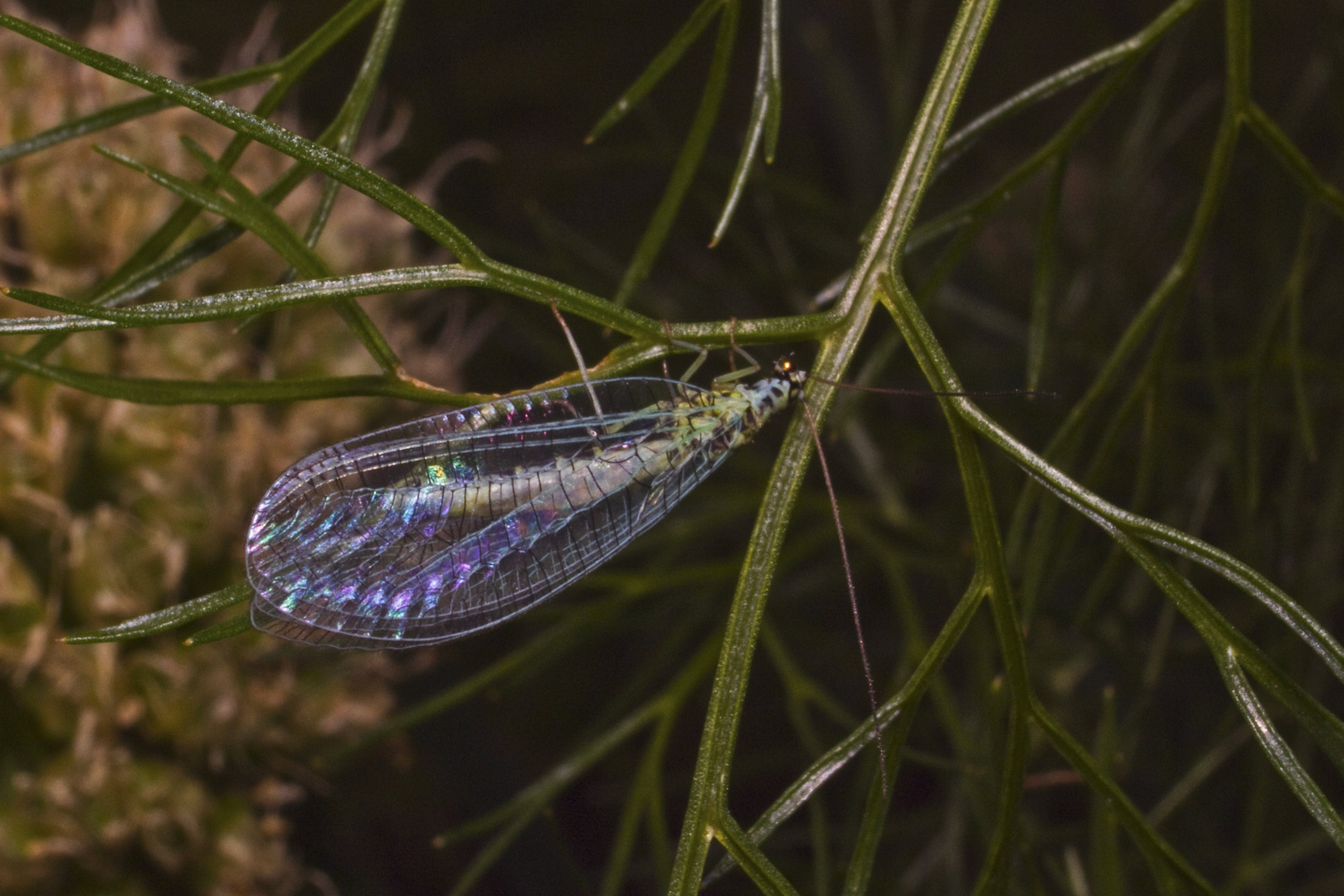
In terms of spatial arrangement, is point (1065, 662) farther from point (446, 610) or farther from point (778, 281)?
point (446, 610)

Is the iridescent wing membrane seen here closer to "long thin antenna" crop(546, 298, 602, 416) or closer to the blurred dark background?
"long thin antenna" crop(546, 298, 602, 416)

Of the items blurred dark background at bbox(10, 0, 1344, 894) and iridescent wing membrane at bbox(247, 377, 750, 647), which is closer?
iridescent wing membrane at bbox(247, 377, 750, 647)

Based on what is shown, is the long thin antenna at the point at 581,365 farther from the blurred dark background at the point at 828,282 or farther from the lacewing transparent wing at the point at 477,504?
the blurred dark background at the point at 828,282

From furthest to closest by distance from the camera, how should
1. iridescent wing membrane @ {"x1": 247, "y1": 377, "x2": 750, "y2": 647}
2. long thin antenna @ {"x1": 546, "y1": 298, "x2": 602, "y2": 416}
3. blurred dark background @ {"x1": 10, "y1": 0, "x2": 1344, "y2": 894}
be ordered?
blurred dark background @ {"x1": 10, "y1": 0, "x2": 1344, "y2": 894} → iridescent wing membrane @ {"x1": 247, "y1": 377, "x2": 750, "y2": 647} → long thin antenna @ {"x1": 546, "y1": 298, "x2": 602, "y2": 416}

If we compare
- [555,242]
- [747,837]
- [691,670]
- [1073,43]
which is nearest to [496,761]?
[691,670]

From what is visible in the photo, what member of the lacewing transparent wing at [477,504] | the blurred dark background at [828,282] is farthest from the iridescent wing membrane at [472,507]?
the blurred dark background at [828,282]

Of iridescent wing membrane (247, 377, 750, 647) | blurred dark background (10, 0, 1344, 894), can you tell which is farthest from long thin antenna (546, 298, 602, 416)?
blurred dark background (10, 0, 1344, 894)

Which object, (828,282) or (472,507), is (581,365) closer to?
(472,507)

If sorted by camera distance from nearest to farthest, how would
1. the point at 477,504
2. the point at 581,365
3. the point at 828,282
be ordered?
the point at 581,365, the point at 477,504, the point at 828,282

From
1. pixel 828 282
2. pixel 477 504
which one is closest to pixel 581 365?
pixel 477 504
